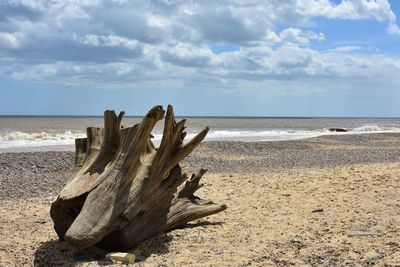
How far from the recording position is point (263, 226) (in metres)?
7.34

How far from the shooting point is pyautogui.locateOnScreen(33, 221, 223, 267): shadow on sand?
236 inches

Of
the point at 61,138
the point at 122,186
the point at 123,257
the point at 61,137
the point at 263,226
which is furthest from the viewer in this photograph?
the point at 61,137

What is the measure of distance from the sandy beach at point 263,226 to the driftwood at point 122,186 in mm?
276

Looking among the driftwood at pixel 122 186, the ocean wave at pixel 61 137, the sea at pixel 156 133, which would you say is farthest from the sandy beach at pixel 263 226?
the ocean wave at pixel 61 137

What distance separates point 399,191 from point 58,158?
1205cm

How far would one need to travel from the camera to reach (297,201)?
9.20m

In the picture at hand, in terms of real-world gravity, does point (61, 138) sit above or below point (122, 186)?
below

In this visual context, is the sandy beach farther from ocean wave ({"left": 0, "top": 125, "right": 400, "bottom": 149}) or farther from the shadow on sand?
ocean wave ({"left": 0, "top": 125, "right": 400, "bottom": 149})

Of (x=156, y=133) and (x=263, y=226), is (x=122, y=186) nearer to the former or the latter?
(x=263, y=226)

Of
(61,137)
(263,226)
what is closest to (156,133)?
(61,137)

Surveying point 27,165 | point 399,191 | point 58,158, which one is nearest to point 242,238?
point 399,191

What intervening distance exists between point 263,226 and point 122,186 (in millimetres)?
2288

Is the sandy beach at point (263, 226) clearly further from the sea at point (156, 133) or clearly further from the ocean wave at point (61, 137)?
the ocean wave at point (61, 137)

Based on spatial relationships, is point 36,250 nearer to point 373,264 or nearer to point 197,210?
point 197,210
